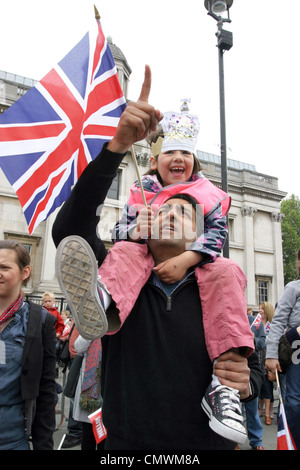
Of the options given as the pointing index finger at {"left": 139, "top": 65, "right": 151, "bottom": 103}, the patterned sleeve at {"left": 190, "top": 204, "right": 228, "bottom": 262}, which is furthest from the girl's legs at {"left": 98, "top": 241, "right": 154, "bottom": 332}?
the pointing index finger at {"left": 139, "top": 65, "right": 151, "bottom": 103}

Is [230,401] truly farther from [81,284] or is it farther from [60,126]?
[60,126]

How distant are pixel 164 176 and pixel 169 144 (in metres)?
0.21

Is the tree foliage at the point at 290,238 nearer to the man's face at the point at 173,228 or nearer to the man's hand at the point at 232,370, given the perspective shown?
the man's face at the point at 173,228

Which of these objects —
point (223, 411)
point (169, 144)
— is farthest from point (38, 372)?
point (169, 144)

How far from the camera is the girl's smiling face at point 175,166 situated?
214 centimetres

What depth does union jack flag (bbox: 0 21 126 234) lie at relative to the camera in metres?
→ 2.42

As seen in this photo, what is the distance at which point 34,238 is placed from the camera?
20.7 metres

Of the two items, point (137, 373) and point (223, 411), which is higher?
point (137, 373)

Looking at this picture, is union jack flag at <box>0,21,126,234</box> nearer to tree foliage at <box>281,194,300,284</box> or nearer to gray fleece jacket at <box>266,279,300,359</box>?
gray fleece jacket at <box>266,279,300,359</box>

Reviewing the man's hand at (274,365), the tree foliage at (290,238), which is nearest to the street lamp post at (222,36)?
the man's hand at (274,365)

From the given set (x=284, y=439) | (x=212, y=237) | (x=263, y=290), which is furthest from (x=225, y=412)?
(x=263, y=290)

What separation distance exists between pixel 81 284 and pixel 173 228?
1.89 ft

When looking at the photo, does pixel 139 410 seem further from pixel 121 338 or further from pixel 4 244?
pixel 4 244

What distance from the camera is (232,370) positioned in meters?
1.61
